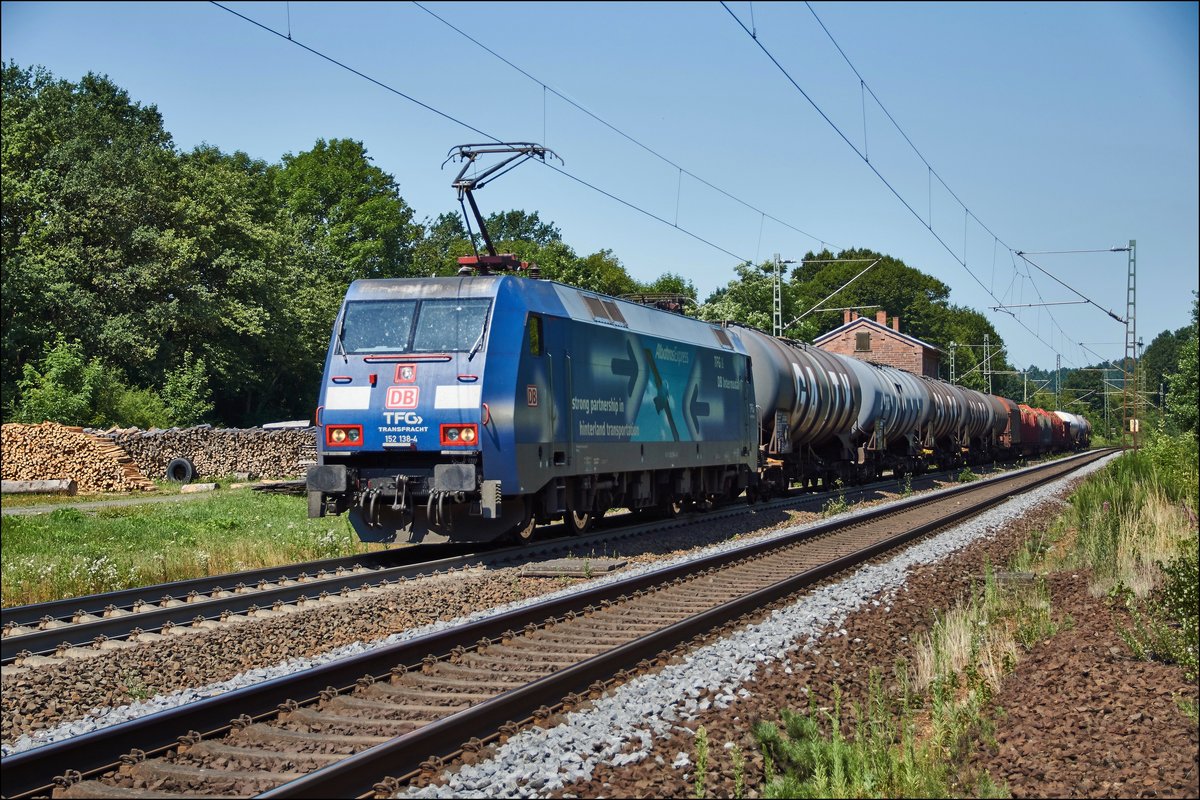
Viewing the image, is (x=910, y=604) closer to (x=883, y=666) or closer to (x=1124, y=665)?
(x=883, y=666)

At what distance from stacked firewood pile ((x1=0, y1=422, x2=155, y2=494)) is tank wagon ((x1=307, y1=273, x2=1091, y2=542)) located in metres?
7.66

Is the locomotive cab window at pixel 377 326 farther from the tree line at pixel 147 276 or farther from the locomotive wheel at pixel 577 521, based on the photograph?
the tree line at pixel 147 276

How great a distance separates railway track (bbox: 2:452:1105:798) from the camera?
5.74 meters

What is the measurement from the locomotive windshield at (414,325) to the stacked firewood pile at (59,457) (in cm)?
773

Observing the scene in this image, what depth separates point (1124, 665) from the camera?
7926 millimetres

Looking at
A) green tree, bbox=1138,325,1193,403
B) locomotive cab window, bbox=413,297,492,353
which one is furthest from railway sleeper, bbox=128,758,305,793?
green tree, bbox=1138,325,1193,403

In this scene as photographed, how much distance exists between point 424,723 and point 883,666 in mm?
4015

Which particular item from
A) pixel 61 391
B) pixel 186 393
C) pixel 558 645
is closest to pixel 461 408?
pixel 558 645

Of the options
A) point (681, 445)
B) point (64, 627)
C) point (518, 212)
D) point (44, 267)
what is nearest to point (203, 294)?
point (44, 267)

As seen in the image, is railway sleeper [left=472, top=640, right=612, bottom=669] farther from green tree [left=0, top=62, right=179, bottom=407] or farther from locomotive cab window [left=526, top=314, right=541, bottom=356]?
green tree [left=0, top=62, right=179, bottom=407]

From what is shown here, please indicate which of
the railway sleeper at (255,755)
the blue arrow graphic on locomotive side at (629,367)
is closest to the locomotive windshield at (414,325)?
the blue arrow graphic on locomotive side at (629,367)

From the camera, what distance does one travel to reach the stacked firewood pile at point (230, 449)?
102 feet

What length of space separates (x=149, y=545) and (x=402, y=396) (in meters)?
3.82

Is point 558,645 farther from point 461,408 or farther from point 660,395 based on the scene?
point 660,395
